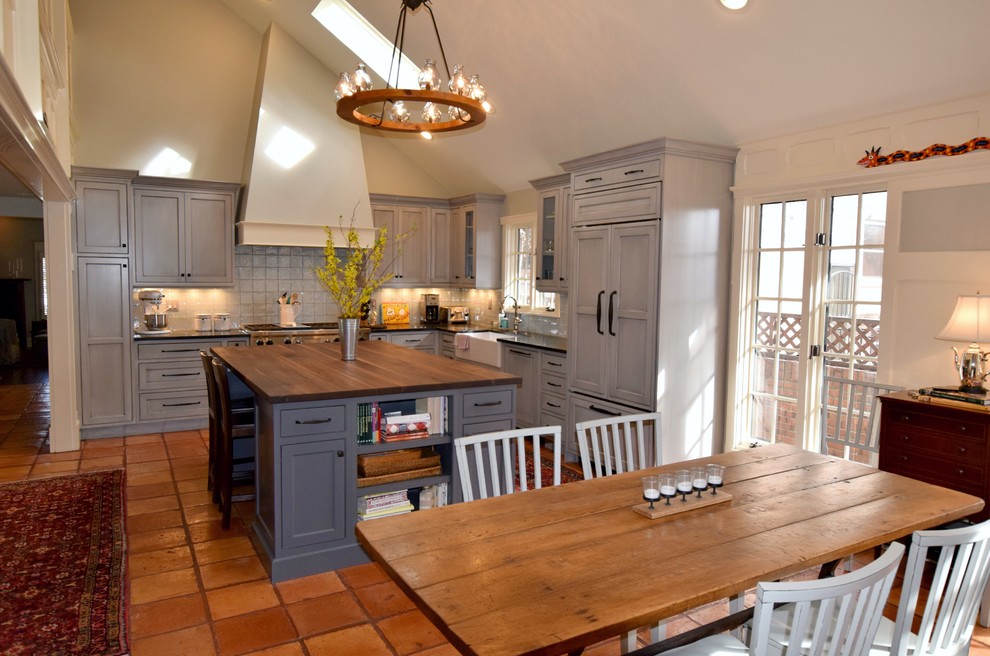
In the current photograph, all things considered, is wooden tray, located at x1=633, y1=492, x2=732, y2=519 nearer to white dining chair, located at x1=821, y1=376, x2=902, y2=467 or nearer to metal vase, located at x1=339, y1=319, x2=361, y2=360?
white dining chair, located at x1=821, y1=376, x2=902, y2=467

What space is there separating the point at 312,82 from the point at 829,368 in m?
5.36

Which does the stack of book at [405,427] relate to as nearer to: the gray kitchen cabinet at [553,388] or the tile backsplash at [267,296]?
the gray kitchen cabinet at [553,388]

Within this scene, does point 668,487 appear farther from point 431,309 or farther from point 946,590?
point 431,309

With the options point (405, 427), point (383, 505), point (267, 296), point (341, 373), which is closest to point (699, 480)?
point (405, 427)

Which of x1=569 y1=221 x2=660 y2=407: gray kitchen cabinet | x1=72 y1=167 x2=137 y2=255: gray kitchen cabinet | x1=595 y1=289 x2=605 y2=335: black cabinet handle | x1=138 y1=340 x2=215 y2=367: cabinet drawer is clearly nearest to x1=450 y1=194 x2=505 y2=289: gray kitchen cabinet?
x1=569 y1=221 x2=660 y2=407: gray kitchen cabinet

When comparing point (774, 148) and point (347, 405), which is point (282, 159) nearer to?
point (347, 405)

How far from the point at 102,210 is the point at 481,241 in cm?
364

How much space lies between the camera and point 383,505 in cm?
342

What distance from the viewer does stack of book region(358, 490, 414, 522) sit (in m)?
3.37

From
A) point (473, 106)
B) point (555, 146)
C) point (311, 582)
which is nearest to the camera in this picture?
point (473, 106)

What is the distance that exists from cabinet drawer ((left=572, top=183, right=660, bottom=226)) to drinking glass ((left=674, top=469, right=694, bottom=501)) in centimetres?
264

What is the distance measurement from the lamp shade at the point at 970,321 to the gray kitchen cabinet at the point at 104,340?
20.1 ft

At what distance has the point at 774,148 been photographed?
169 inches

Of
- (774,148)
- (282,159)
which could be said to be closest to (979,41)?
(774,148)
